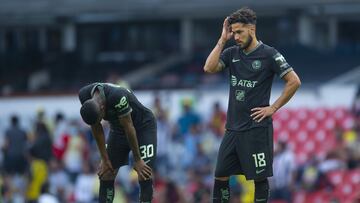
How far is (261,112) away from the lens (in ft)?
36.1

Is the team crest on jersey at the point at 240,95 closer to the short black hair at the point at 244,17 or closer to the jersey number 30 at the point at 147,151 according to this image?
the short black hair at the point at 244,17

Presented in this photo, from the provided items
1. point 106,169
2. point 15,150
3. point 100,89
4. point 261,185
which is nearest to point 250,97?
point 261,185

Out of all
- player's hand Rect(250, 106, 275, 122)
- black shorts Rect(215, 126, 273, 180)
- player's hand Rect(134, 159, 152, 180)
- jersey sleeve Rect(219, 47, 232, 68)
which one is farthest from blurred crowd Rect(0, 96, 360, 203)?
player's hand Rect(250, 106, 275, 122)

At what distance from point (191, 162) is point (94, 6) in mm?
9547

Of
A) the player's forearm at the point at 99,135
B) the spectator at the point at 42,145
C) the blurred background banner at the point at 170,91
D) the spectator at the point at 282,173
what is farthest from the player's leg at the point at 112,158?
the spectator at the point at 42,145

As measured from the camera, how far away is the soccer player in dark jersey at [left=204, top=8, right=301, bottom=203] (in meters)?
11.0

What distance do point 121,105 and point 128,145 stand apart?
73 centimetres

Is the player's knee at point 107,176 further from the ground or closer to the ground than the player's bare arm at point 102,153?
closer to the ground

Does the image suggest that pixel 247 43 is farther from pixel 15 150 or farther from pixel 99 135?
pixel 15 150

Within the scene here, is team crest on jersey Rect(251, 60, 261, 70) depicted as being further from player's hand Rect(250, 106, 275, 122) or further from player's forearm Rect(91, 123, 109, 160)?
player's forearm Rect(91, 123, 109, 160)

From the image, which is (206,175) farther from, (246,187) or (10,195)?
(10,195)

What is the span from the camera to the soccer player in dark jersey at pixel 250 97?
435 inches

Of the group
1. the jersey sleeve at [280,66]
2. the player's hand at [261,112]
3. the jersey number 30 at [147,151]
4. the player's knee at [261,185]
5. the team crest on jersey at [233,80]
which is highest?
the jersey sleeve at [280,66]

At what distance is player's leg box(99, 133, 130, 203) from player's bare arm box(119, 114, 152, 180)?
12.6 inches
